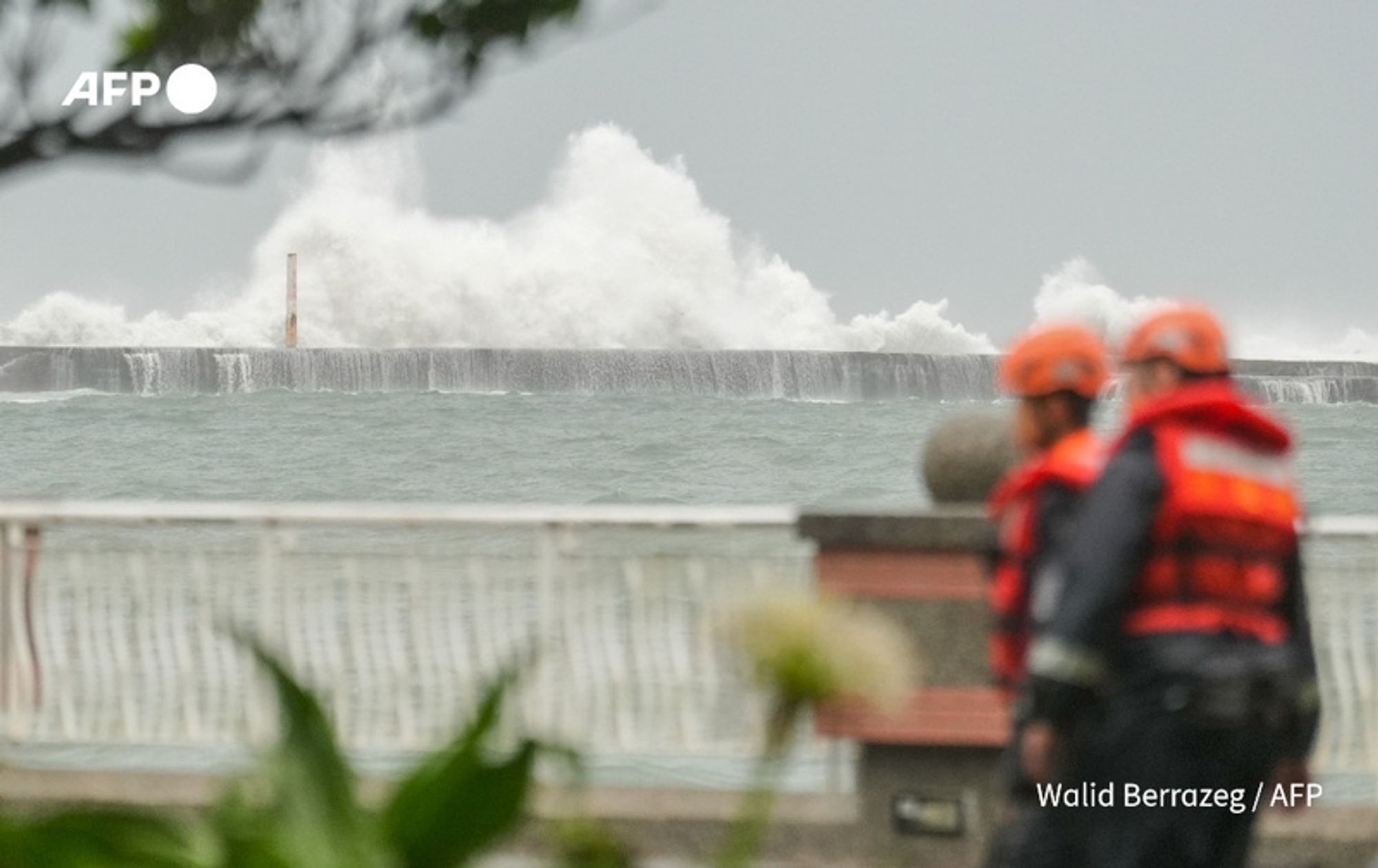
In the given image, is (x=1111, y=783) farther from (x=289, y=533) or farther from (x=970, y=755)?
(x=289, y=533)

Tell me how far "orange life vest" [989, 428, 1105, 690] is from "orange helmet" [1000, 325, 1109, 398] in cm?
9

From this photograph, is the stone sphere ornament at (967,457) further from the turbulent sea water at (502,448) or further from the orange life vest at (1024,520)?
the turbulent sea water at (502,448)

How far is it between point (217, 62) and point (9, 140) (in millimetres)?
485

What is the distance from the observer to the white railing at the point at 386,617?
302 inches

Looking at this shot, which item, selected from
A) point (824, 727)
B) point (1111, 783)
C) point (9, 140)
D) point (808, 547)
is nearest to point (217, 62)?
point (9, 140)

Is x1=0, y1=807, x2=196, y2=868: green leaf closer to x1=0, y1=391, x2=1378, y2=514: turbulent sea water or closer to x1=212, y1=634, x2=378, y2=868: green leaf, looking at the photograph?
x1=212, y1=634, x2=378, y2=868: green leaf

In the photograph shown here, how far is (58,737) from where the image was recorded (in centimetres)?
837

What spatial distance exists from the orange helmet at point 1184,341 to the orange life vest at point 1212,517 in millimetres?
63

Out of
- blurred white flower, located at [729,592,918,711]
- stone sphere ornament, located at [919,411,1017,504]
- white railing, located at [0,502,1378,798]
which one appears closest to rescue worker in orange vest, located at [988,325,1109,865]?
blurred white flower, located at [729,592,918,711]

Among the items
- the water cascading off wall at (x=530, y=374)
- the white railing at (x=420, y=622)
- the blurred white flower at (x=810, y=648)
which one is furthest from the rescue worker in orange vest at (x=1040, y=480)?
the water cascading off wall at (x=530, y=374)

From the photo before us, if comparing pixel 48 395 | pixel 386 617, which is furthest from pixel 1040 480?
pixel 48 395

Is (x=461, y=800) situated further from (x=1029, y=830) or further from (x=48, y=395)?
(x=48, y=395)

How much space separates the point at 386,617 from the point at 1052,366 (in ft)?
15.9

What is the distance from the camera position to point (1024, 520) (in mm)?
3926
